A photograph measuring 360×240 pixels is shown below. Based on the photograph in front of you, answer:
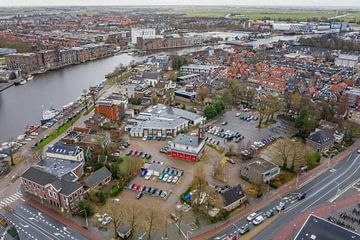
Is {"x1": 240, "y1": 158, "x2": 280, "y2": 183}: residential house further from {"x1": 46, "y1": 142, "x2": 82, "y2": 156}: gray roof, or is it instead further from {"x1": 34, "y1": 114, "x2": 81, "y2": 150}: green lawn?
{"x1": 34, "y1": 114, "x2": 81, "y2": 150}: green lawn

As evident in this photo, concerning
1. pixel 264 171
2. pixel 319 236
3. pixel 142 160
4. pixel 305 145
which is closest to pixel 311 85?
pixel 305 145

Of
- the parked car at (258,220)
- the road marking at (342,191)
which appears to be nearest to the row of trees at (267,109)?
the road marking at (342,191)

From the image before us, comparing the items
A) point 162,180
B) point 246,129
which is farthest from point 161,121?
point 162,180

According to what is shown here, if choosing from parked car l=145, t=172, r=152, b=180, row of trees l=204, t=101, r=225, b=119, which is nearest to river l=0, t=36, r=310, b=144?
parked car l=145, t=172, r=152, b=180

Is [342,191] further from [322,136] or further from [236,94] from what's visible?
[236,94]

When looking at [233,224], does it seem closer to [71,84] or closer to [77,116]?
[77,116]

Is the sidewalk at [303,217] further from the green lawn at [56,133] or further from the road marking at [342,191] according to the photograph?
the green lawn at [56,133]
